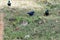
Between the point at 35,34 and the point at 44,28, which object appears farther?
the point at 44,28

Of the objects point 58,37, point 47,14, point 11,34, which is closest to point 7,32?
point 11,34

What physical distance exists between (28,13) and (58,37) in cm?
195

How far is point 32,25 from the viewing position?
22.5ft

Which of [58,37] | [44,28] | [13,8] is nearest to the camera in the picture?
[58,37]

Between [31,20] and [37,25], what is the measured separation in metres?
0.39

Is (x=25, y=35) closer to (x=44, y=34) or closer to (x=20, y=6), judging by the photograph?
(x=44, y=34)

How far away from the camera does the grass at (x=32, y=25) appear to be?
6125mm

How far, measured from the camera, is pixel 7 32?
630 cm

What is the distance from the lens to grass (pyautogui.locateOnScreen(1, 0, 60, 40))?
6.12 metres

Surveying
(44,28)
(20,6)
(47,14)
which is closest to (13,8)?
(20,6)

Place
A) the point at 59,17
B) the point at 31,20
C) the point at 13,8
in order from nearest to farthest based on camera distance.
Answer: the point at 31,20
the point at 59,17
the point at 13,8

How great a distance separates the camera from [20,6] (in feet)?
28.3

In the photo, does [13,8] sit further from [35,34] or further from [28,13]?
[35,34]

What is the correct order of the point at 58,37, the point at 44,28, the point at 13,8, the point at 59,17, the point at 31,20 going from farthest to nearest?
the point at 13,8 < the point at 59,17 < the point at 31,20 < the point at 44,28 < the point at 58,37
